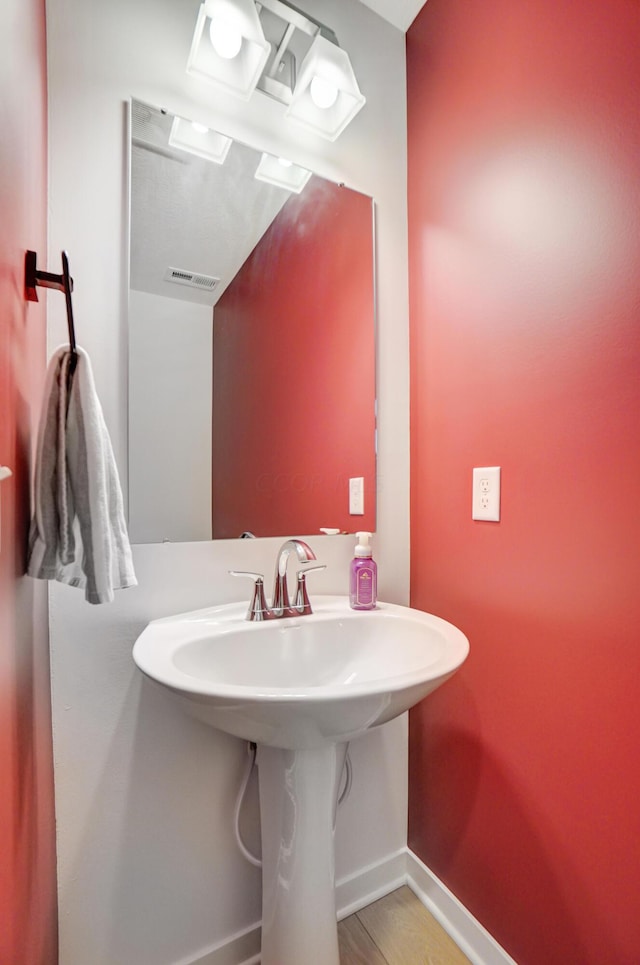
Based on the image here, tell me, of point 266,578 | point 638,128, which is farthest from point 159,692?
point 638,128

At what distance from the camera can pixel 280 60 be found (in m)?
1.06

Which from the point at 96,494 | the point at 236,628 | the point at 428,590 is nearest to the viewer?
the point at 96,494

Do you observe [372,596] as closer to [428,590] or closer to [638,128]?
[428,590]

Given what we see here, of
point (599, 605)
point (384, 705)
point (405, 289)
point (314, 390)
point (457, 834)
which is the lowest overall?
point (457, 834)

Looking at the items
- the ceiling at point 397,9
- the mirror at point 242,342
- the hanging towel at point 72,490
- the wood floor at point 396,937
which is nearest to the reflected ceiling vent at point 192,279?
the mirror at point 242,342

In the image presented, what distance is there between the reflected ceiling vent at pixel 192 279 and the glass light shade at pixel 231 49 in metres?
0.45

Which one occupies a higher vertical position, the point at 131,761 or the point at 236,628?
the point at 236,628

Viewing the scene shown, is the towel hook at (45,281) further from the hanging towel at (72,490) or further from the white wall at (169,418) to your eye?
the white wall at (169,418)

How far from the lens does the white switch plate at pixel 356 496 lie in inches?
46.5

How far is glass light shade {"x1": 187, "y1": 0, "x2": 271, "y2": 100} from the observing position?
3.03 ft

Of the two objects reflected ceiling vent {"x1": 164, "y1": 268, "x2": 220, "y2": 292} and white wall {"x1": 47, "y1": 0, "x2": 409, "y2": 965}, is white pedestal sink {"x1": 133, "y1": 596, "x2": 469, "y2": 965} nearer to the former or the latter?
white wall {"x1": 47, "y1": 0, "x2": 409, "y2": 965}

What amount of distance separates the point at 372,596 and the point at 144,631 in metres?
0.52

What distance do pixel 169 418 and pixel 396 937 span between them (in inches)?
55.2

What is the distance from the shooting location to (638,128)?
695mm
